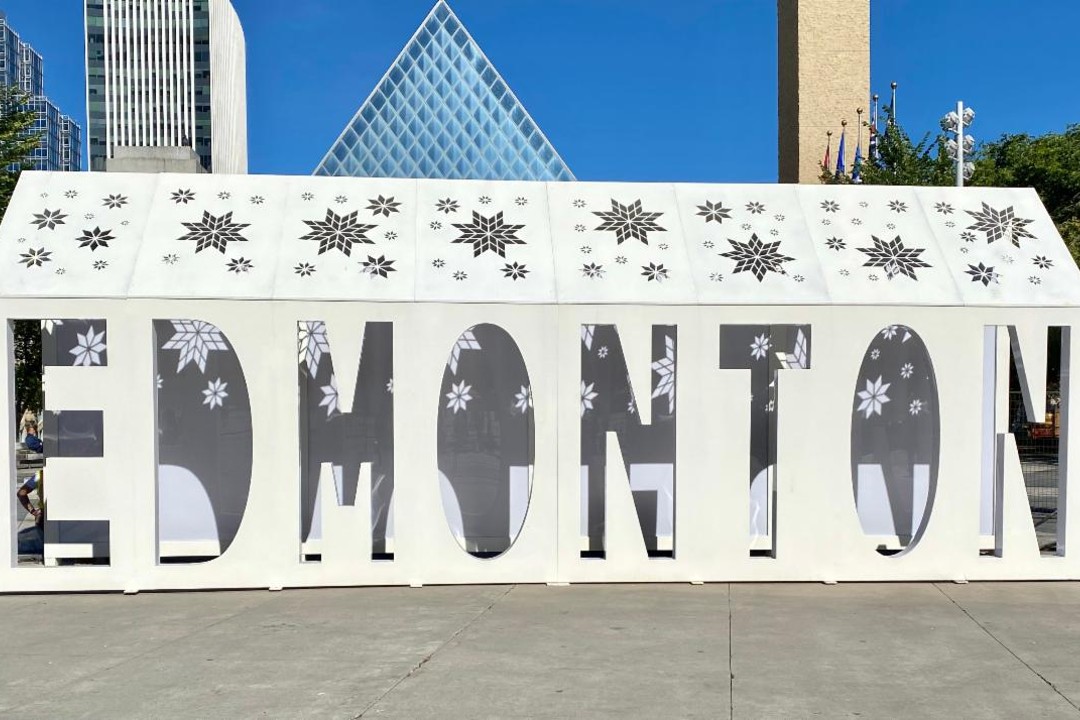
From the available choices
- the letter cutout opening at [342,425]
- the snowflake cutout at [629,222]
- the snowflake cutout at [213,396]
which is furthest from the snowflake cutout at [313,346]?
the snowflake cutout at [629,222]

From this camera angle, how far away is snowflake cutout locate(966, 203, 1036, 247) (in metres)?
8.81

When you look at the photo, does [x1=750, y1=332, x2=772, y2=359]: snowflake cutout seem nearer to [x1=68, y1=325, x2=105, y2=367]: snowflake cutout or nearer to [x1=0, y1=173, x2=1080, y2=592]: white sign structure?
[x1=0, y1=173, x2=1080, y2=592]: white sign structure

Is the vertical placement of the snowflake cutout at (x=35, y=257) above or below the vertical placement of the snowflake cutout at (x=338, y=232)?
below

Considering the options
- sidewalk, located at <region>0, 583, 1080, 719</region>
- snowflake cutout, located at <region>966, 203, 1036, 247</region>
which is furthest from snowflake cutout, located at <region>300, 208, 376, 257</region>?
snowflake cutout, located at <region>966, 203, 1036, 247</region>

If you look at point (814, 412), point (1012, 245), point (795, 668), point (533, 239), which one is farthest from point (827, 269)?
point (795, 668)

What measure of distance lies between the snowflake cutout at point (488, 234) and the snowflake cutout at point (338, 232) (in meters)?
0.84

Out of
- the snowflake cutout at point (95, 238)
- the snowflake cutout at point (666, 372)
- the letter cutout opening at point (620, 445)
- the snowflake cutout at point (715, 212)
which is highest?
the snowflake cutout at point (715, 212)

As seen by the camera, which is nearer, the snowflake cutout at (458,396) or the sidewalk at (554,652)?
the sidewalk at (554,652)

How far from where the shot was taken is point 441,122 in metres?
51.6

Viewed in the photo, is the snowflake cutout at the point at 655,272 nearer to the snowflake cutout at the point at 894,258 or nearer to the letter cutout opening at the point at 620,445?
the letter cutout opening at the point at 620,445

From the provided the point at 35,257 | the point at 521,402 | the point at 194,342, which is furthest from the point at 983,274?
the point at 35,257

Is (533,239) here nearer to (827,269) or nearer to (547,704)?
(827,269)

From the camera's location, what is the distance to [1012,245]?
873 cm

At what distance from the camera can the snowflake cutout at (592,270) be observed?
8188 mm
